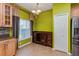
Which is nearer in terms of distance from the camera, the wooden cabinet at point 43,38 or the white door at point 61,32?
the white door at point 61,32

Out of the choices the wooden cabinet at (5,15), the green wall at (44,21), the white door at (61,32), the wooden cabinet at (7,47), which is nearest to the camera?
the wooden cabinet at (7,47)

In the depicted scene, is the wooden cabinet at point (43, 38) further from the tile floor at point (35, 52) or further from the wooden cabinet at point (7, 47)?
the wooden cabinet at point (7, 47)

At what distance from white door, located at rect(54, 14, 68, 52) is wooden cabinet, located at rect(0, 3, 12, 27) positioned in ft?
6.77

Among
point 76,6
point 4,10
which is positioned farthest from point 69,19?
point 4,10

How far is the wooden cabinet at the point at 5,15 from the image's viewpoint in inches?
132

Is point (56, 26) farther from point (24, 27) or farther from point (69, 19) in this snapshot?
point (24, 27)

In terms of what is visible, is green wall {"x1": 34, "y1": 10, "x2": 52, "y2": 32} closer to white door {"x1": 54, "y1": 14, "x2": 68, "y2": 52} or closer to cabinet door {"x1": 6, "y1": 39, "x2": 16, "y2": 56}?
white door {"x1": 54, "y1": 14, "x2": 68, "y2": 52}

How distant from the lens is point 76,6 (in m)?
4.28

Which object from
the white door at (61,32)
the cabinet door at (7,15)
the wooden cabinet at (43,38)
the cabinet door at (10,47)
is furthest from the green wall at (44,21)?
the cabinet door at (10,47)

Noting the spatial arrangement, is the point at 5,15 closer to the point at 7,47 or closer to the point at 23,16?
the point at 7,47

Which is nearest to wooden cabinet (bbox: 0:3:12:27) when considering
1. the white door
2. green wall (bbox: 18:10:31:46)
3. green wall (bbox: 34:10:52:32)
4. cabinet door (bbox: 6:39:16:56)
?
cabinet door (bbox: 6:39:16:56)

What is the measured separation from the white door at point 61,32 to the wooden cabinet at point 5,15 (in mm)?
2065

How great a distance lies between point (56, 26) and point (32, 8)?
1.36m

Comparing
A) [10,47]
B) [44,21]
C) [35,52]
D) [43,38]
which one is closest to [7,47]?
[10,47]
